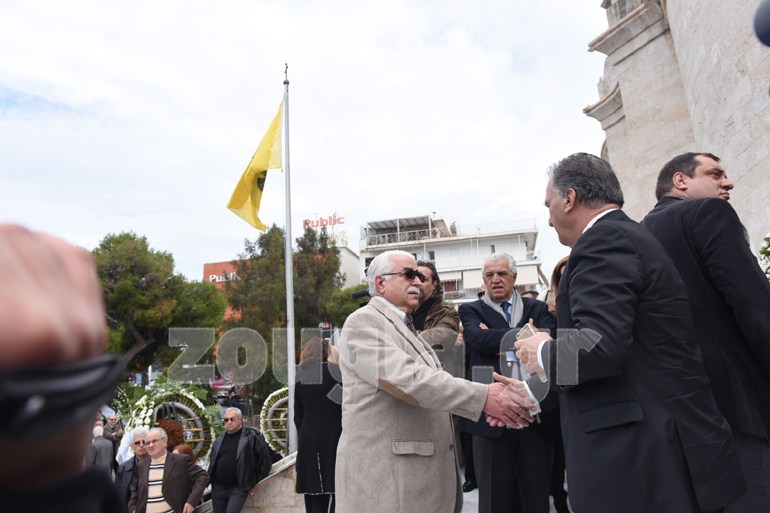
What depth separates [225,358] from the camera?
936 cm

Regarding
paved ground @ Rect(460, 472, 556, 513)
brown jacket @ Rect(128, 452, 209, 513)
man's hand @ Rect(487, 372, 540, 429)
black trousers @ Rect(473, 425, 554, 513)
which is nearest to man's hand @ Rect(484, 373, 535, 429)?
man's hand @ Rect(487, 372, 540, 429)

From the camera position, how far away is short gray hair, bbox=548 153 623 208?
2492 mm

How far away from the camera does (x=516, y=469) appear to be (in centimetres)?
375

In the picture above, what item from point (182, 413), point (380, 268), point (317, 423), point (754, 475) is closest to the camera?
point (754, 475)

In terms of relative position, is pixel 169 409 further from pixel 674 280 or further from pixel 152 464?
pixel 674 280

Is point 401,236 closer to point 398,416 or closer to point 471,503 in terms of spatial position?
point 471,503

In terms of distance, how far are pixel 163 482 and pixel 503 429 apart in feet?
13.8

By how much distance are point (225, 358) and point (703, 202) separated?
8.20 meters

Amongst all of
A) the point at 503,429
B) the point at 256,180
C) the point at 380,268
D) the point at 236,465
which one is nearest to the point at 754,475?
the point at 503,429

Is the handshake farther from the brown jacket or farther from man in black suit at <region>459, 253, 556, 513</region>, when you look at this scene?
the brown jacket

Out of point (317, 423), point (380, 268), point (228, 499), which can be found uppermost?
point (380, 268)

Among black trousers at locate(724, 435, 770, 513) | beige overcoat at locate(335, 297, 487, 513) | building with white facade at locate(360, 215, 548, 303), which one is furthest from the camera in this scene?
building with white facade at locate(360, 215, 548, 303)

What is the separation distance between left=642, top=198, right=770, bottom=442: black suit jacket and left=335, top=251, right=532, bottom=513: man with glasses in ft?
2.70

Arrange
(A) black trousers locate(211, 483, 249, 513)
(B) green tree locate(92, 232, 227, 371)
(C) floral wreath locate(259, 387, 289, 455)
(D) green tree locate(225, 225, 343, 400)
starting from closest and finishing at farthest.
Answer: (A) black trousers locate(211, 483, 249, 513), (C) floral wreath locate(259, 387, 289, 455), (B) green tree locate(92, 232, 227, 371), (D) green tree locate(225, 225, 343, 400)
